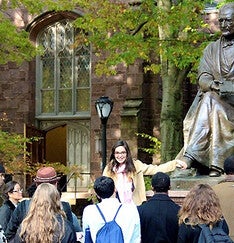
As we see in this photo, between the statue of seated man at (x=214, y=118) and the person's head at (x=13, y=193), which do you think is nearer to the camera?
the person's head at (x=13, y=193)

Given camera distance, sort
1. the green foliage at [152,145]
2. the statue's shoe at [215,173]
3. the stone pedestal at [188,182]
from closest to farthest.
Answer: the stone pedestal at [188,182], the statue's shoe at [215,173], the green foliage at [152,145]

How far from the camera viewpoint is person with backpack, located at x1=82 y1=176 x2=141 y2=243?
6.50 m

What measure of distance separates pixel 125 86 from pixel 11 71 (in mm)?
4290

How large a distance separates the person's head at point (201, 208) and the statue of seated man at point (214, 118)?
363 cm

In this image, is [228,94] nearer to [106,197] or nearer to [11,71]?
[106,197]

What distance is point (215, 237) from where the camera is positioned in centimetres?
611

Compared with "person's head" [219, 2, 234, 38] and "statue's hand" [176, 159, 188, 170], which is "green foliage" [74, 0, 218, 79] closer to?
"person's head" [219, 2, 234, 38]

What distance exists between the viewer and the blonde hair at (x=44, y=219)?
5.87m

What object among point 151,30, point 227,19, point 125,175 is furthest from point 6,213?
point 151,30

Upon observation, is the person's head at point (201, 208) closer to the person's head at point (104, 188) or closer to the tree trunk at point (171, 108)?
the person's head at point (104, 188)

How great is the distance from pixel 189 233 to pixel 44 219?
1.20 meters

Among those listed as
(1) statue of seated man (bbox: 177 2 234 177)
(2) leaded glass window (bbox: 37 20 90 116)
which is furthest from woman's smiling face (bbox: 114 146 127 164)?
(2) leaded glass window (bbox: 37 20 90 116)

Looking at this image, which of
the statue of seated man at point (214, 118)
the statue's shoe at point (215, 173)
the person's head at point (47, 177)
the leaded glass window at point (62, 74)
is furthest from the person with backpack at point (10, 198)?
the leaded glass window at point (62, 74)

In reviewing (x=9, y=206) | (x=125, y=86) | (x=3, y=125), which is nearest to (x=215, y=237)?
(x=9, y=206)
